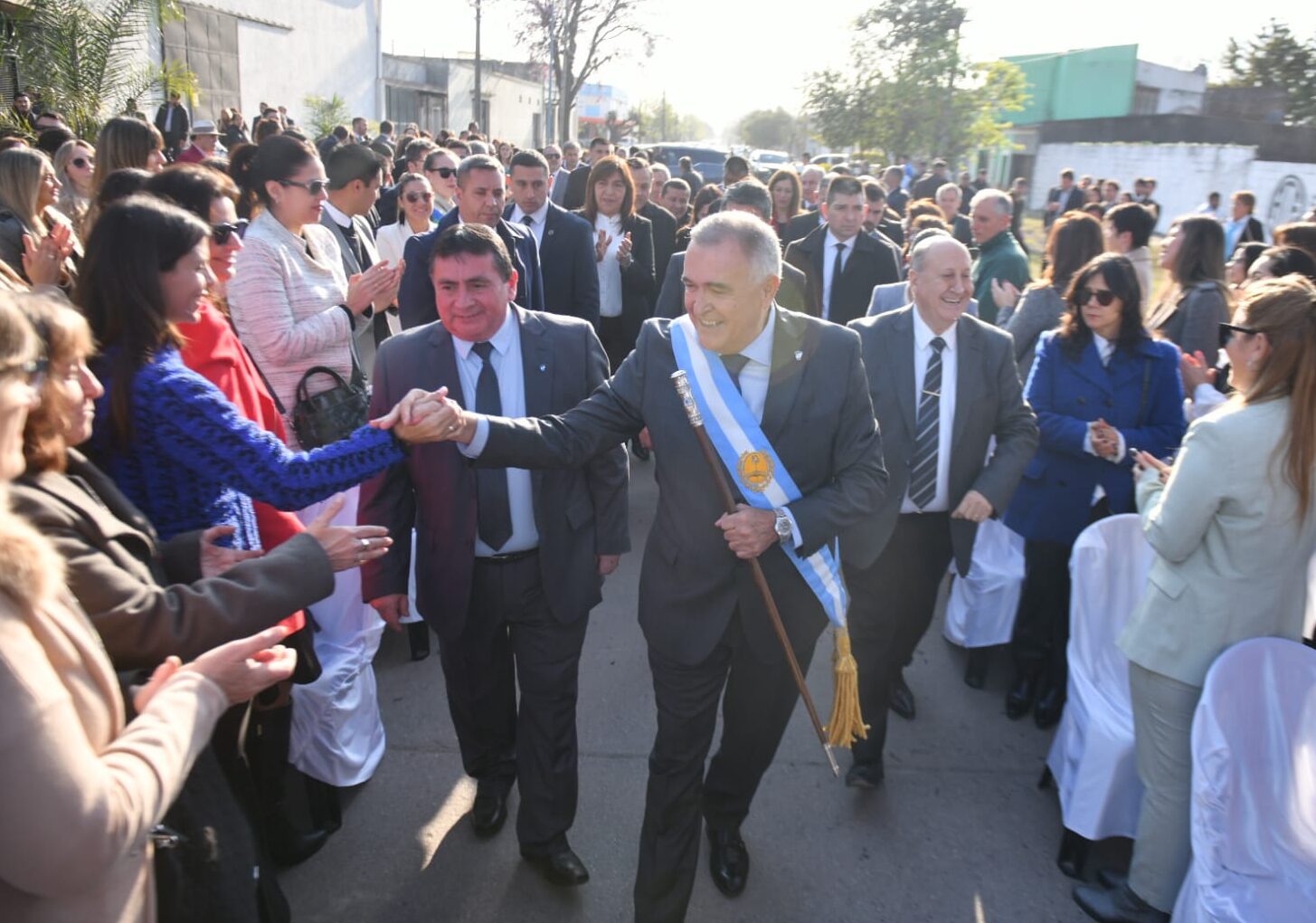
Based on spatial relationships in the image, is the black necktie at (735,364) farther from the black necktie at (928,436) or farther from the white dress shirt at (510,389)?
the black necktie at (928,436)

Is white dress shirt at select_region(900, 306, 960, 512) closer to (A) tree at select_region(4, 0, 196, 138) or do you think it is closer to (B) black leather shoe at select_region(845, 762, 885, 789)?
(B) black leather shoe at select_region(845, 762, 885, 789)

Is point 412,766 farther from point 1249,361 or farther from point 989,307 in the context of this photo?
point 989,307

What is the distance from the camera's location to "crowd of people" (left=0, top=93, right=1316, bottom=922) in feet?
5.72

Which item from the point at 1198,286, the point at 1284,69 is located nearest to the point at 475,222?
the point at 1198,286

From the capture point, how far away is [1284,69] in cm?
3553

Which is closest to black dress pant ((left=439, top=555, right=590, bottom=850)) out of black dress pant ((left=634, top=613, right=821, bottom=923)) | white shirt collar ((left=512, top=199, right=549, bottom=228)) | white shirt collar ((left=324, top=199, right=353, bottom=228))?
black dress pant ((left=634, top=613, right=821, bottom=923))

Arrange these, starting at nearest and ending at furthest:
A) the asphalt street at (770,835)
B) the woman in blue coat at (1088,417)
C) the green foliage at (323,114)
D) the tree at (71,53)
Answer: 1. the asphalt street at (770,835)
2. the woman in blue coat at (1088,417)
3. the tree at (71,53)
4. the green foliage at (323,114)

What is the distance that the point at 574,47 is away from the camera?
109ft

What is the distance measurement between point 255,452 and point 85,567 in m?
0.61

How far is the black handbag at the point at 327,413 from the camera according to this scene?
360cm

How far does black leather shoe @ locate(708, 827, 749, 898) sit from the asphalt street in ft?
0.14

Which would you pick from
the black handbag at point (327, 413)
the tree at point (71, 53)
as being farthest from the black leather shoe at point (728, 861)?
the tree at point (71, 53)

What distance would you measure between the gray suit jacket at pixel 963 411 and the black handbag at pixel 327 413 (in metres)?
1.99

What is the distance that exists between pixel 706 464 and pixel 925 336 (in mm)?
1344
